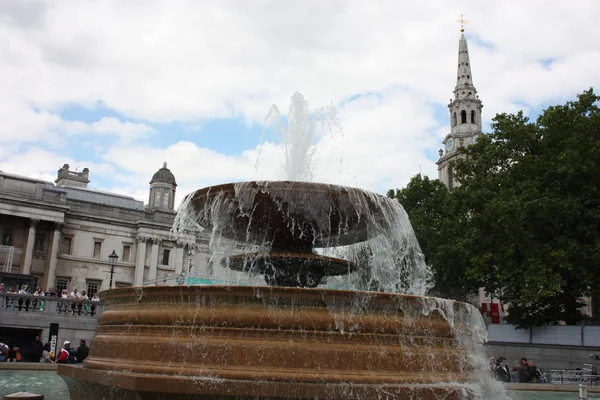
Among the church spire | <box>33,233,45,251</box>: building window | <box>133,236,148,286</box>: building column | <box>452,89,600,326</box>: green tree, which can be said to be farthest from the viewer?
the church spire

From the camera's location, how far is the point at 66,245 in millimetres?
48594

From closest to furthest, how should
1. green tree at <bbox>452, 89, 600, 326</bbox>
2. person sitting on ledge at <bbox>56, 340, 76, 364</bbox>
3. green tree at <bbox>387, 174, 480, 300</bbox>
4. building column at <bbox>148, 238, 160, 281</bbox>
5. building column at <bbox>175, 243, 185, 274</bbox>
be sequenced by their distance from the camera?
person sitting on ledge at <bbox>56, 340, 76, 364</bbox>
green tree at <bbox>452, 89, 600, 326</bbox>
green tree at <bbox>387, 174, 480, 300</bbox>
building column at <bbox>148, 238, 160, 281</bbox>
building column at <bbox>175, 243, 185, 274</bbox>

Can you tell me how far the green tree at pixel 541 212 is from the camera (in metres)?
20.8

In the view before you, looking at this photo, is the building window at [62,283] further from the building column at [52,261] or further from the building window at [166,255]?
the building window at [166,255]

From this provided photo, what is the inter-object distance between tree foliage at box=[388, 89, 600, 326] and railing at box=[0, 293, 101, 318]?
636 inches

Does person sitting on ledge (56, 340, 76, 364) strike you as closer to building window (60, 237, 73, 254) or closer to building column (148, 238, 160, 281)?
building window (60, 237, 73, 254)

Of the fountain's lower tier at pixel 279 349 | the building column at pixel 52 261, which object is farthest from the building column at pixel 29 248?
the fountain's lower tier at pixel 279 349

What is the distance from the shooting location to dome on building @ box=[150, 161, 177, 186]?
56.6 metres

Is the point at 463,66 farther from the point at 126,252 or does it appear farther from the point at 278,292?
the point at 278,292

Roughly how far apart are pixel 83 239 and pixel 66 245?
1.44 m

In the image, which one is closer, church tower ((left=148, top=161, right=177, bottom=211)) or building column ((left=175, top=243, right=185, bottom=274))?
building column ((left=175, top=243, right=185, bottom=274))

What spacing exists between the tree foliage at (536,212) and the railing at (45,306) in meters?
16.2

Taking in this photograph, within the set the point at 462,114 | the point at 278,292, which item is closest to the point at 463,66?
the point at 462,114

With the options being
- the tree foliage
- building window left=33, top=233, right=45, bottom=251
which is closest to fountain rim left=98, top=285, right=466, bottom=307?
the tree foliage
